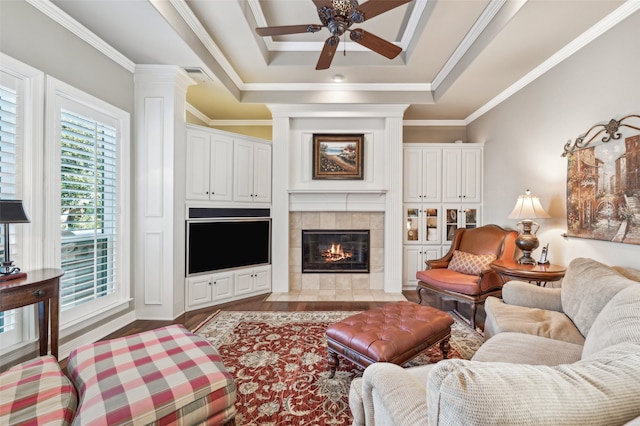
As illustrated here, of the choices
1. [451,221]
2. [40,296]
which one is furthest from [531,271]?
[40,296]

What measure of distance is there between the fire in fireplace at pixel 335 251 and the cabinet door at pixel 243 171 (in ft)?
3.51

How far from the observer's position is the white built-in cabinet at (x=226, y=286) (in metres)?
3.45

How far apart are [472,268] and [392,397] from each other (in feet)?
9.37

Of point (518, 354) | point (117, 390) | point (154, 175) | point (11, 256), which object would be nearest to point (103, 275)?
point (11, 256)

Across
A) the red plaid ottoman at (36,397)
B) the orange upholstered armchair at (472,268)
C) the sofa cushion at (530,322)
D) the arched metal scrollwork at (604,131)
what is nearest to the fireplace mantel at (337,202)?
the orange upholstered armchair at (472,268)

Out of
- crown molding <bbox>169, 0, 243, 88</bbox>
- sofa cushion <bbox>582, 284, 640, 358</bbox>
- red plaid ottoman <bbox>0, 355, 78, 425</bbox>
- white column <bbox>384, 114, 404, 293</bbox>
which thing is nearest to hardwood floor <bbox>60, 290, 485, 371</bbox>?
white column <bbox>384, 114, 404, 293</bbox>

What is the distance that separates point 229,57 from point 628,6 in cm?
363

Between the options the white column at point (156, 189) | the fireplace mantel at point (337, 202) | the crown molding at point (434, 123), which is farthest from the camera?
the crown molding at point (434, 123)

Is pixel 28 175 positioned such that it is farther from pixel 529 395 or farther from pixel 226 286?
pixel 529 395

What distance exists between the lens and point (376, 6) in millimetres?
1846

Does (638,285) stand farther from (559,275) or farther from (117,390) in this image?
(117,390)

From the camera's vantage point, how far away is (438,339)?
6.63ft

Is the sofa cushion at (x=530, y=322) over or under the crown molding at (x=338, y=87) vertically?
under

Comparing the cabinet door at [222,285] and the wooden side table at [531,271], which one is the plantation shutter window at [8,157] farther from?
the wooden side table at [531,271]
